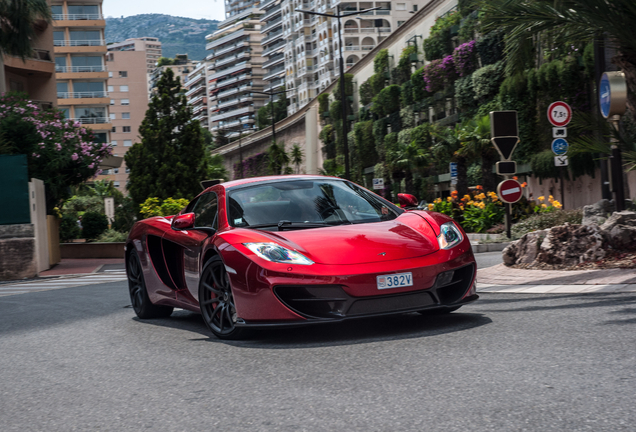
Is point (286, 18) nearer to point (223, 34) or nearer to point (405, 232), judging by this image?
point (223, 34)

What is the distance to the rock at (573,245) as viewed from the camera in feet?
31.3

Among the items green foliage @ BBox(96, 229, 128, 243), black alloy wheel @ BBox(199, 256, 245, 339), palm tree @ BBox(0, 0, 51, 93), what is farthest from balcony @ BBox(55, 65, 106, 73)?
black alloy wheel @ BBox(199, 256, 245, 339)

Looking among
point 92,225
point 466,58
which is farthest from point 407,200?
point 466,58

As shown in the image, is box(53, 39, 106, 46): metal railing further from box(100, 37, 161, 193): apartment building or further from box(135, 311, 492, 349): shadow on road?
box(135, 311, 492, 349): shadow on road

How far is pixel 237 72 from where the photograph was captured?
6363 inches

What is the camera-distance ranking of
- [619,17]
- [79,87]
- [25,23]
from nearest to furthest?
[619,17] → [25,23] → [79,87]

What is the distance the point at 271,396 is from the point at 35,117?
24434 millimetres

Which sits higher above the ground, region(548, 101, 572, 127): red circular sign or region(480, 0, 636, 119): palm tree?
region(480, 0, 636, 119): palm tree

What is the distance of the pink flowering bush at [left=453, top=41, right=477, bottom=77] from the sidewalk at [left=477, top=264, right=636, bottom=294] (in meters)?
35.4

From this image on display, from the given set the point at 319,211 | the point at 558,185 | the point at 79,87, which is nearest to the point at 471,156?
the point at 558,185

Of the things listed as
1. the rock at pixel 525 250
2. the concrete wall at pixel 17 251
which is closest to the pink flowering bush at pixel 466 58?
the concrete wall at pixel 17 251

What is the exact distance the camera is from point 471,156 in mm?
34031

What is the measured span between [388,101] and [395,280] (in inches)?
2066

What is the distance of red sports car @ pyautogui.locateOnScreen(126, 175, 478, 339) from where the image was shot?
5578 mm
